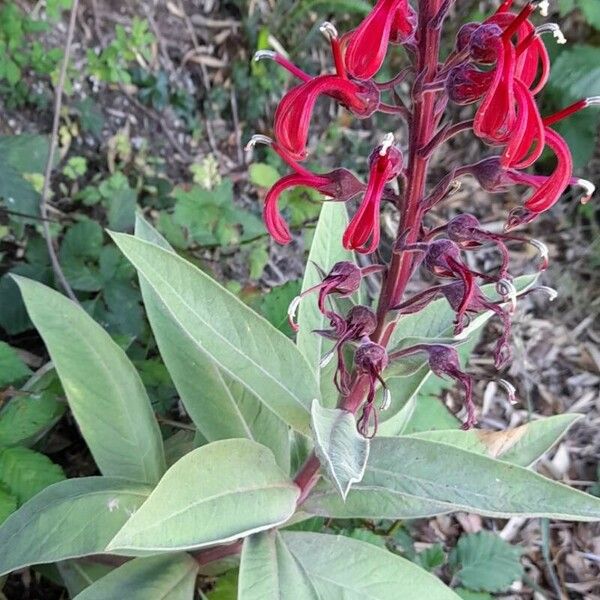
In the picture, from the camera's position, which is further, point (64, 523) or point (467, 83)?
point (64, 523)

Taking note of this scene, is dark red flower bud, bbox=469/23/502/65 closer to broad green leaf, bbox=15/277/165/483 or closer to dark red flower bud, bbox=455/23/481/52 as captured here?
dark red flower bud, bbox=455/23/481/52

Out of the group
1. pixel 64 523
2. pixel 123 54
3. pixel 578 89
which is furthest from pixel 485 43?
pixel 578 89

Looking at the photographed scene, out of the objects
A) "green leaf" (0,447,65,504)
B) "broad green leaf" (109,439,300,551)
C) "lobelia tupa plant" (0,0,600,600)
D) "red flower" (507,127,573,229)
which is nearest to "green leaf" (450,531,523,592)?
"lobelia tupa plant" (0,0,600,600)

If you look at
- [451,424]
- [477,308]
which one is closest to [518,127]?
[477,308]

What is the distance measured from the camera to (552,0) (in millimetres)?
3006

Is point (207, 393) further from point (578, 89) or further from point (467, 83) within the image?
point (578, 89)

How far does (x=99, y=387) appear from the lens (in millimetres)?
1344

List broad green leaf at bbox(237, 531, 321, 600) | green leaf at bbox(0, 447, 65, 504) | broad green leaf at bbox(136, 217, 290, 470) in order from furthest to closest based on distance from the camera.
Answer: broad green leaf at bbox(136, 217, 290, 470) → green leaf at bbox(0, 447, 65, 504) → broad green leaf at bbox(237, 531, 321, 600)

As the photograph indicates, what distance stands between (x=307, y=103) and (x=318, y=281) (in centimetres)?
47

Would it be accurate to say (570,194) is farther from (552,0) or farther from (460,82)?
(460,82)

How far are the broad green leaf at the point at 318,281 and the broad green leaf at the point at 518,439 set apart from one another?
21 cm

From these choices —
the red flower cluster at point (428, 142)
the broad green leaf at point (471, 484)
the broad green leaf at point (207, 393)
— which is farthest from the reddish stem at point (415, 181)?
the broad green leaf at point (207, 393)

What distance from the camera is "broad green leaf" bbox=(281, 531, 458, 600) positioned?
3.92ft

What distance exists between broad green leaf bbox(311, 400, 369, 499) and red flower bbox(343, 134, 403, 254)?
26 centimetres
